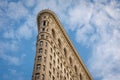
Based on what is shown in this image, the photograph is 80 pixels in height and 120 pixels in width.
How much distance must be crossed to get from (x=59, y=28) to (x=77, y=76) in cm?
2062

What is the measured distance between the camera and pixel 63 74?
83.6 meters

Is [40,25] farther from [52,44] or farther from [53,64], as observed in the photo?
[53,64]

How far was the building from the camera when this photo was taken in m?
72.3

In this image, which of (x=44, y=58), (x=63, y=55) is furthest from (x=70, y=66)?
(x=44, y=58)

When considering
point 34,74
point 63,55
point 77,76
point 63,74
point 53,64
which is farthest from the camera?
point 77,76

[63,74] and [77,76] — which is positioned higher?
[77,76]

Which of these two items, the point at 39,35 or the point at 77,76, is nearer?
the point at 39,35

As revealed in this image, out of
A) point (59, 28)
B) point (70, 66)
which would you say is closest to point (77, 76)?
point (70, 66)

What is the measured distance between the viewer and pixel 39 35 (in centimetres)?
8062

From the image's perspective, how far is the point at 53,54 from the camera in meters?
80.0

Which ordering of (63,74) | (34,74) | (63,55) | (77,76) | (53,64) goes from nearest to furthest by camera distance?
1. (34,74)
2. (53,64)
3. (63,74)
4. (63,55)
5. (77,76)

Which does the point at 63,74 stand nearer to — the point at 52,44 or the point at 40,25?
the point at 52,44

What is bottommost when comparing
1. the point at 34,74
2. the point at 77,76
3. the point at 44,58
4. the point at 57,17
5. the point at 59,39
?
the point at 34,74

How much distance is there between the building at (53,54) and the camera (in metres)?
72.3
